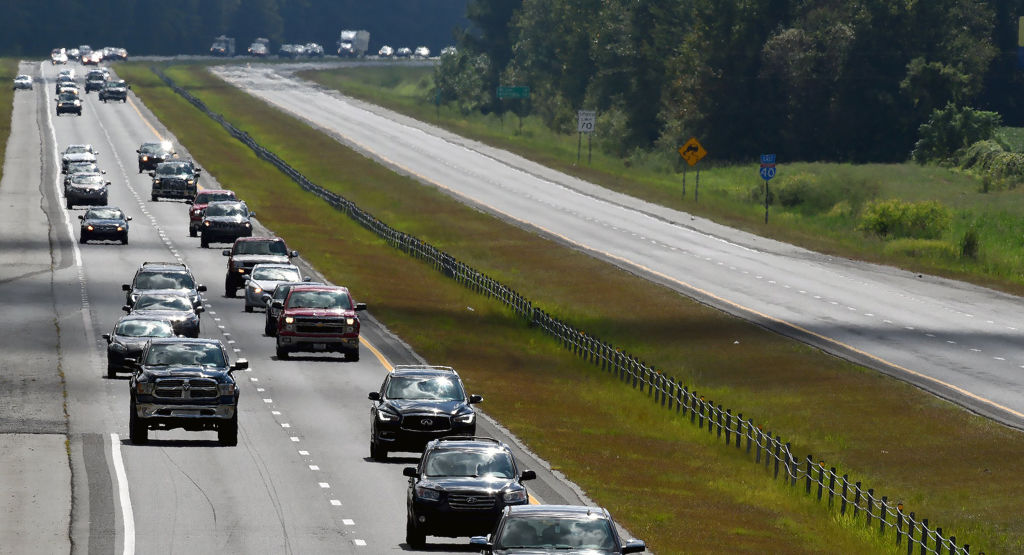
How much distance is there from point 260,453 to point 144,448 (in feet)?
6.91

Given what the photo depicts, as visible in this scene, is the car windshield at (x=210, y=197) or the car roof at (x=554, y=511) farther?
the car windshield at (x=210, y=197)

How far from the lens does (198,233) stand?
76.2 metres

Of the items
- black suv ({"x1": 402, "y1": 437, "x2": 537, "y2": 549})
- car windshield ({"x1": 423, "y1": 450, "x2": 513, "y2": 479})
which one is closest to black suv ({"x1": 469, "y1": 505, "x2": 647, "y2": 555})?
black suv ({"x1": 402, "y1": 437, "x2": 537, "y2": 549})

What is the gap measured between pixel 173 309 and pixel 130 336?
14.5 feet

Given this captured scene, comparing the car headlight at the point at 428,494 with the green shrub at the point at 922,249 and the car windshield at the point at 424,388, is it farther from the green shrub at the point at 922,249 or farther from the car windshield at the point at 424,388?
the green shrub at the point at 922,249

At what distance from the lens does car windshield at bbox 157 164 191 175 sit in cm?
9019

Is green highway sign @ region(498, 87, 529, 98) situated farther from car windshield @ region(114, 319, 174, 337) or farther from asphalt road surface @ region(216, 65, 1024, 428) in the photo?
car windshield @ region(114, 319, 174, 337)

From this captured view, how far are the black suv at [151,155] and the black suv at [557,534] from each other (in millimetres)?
86153

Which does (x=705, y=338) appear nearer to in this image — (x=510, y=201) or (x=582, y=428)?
(x=582, y=428)

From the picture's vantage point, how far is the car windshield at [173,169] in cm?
9019

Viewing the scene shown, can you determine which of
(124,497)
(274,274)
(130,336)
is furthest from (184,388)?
(274,274)

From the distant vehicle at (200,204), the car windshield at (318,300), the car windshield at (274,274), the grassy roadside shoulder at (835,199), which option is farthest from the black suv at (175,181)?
the car windshield at (318,300)

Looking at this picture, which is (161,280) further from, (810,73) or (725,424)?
(810,73)

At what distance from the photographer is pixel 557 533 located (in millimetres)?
18328
